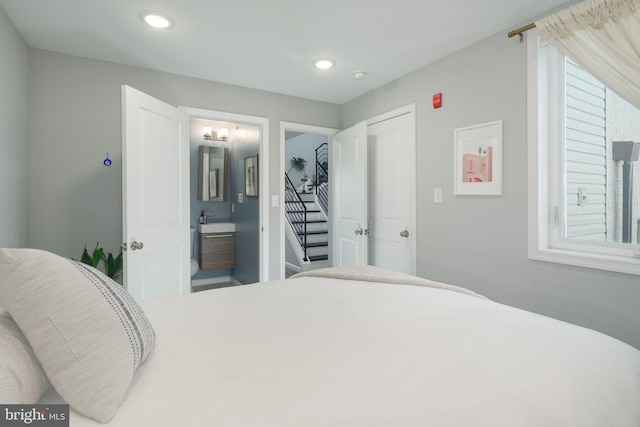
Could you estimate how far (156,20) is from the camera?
2.13 meters

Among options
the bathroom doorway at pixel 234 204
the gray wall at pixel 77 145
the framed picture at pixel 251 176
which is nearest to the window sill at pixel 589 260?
the bathroom doorway at pixel 234 204

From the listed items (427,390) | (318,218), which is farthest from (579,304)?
(318,218)

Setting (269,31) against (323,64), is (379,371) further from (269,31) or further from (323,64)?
(323,64)

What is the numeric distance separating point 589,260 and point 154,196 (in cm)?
298

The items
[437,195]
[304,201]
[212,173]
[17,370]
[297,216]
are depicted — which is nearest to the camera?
[17,370]

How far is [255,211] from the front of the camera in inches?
160

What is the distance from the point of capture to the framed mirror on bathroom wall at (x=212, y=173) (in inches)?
187

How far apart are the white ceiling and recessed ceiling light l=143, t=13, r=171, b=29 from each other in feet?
0.17

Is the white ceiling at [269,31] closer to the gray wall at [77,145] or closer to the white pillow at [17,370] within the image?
the gray wall at [77,145]

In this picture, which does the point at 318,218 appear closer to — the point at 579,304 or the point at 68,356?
the point at 579,304

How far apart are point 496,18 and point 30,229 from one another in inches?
144

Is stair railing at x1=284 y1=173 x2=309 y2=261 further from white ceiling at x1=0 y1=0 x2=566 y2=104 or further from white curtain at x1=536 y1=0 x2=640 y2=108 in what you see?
white curtain at x1=536 y1=0 x2=640 y2=108

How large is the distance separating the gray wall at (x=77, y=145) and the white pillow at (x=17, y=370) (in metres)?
2.28

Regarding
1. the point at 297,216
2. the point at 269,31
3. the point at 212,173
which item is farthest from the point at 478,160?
the point at 297,216
